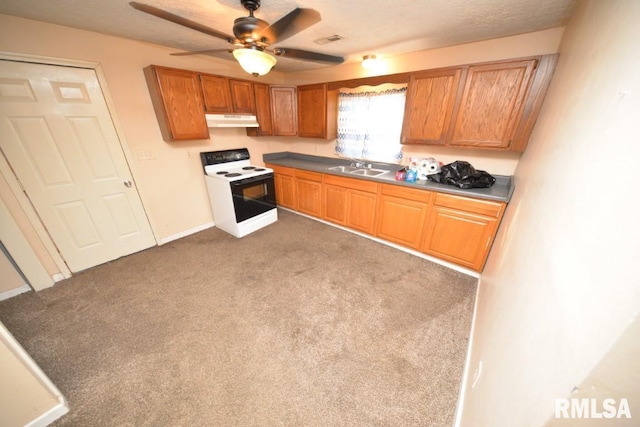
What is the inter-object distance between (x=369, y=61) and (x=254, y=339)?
3.42 meters

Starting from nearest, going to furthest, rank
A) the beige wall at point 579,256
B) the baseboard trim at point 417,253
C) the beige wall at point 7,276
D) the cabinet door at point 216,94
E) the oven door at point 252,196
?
1. the beige wall at point 579,256
2. the beige wall at point 7,276
3. the baseboard trim at point 417,253
4. the cabinet door at point 216,94
5. the oven door at point 252,196

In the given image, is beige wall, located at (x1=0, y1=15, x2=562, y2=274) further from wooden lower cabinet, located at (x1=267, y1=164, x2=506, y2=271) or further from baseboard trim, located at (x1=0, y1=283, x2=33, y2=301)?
wooden lower cabinet, located at (x1=267, y1=164, x2=506, y2=271)

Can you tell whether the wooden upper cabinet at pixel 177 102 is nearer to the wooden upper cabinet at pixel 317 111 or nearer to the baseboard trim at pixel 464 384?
the wooden upper cabinet at pixel 317 111

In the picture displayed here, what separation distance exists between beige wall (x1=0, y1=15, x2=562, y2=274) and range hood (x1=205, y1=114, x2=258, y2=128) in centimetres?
36

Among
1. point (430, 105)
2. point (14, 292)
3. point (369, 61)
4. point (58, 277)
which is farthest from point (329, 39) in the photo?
point (14, 292)

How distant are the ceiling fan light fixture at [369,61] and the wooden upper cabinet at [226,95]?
5.42ft

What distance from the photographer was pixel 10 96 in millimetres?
1820

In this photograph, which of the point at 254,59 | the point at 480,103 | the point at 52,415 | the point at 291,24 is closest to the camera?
the point at 52,415

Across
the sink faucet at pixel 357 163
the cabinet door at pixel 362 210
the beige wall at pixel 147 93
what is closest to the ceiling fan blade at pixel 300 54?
the beige wall at pixel 147 93

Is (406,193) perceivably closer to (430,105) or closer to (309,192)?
(430,105)

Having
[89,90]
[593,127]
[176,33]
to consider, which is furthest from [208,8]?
[593,127]

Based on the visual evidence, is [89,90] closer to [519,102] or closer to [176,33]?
[176,33]

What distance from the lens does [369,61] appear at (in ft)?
9.13

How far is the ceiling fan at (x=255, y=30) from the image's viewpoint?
3.98 feet
